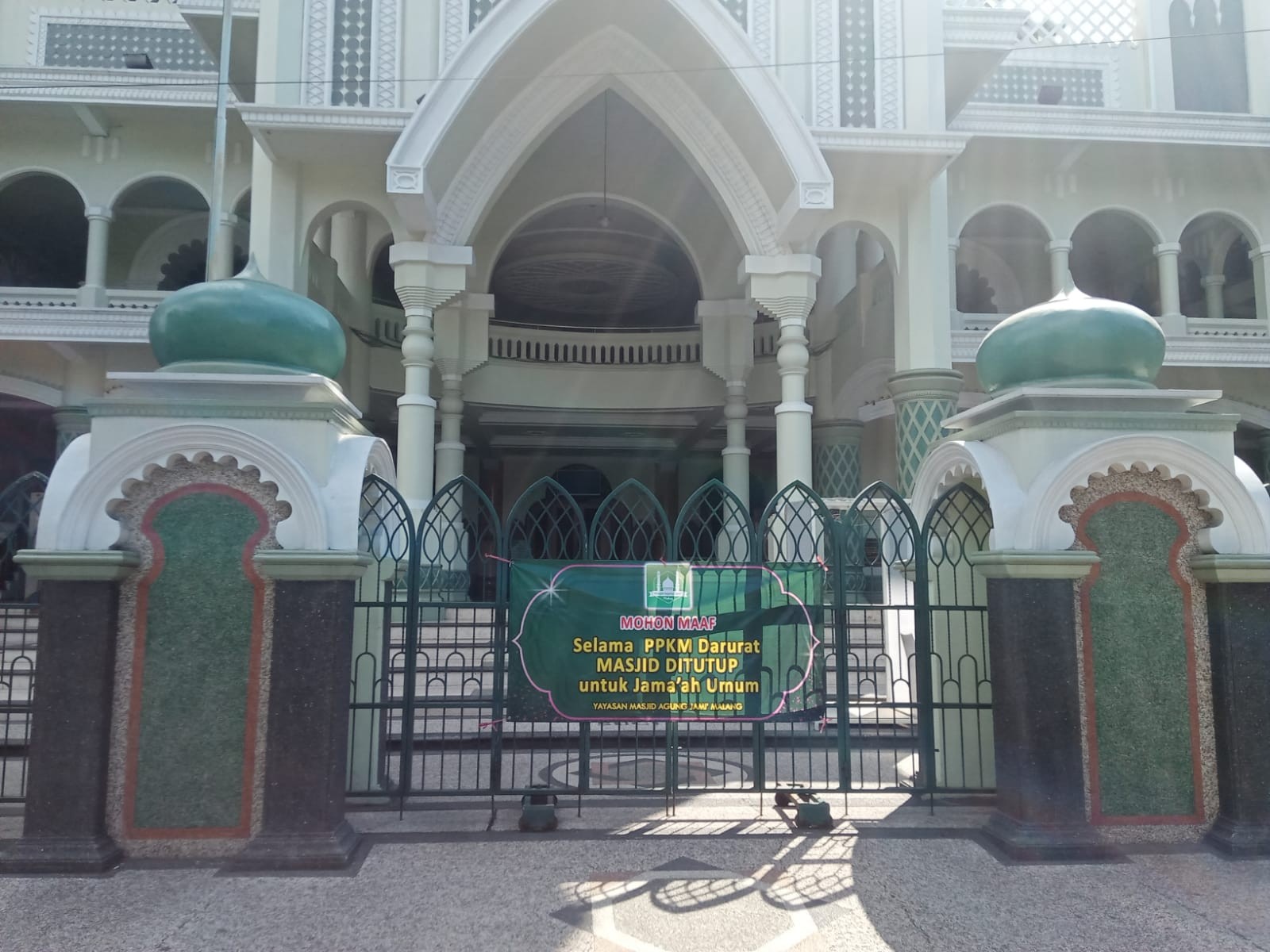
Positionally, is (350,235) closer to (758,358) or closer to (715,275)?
(715,275)

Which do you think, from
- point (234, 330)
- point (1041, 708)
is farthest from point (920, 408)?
point (234, 330)

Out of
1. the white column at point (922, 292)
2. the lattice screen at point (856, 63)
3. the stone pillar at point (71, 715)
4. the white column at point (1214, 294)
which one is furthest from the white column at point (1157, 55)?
the stone pillar at point (71, 715)

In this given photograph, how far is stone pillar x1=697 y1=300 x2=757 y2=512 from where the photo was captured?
14.6 meters

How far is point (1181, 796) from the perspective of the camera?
487 cm

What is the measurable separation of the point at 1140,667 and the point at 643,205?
A: 12.3m

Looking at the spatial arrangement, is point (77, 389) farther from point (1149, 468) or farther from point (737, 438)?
point (1149, 468)

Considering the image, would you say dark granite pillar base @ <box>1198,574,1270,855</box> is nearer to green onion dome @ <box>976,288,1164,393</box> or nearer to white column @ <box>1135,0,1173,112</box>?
green onion dome @ <box>976,288,1164,393</box>

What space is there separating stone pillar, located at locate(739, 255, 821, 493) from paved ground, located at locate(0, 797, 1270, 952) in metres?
6.29

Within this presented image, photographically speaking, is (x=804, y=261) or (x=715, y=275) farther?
(x=715, y=275)

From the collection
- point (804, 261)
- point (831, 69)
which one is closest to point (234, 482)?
point (804, 261)

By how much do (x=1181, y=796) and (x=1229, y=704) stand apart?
57 cm

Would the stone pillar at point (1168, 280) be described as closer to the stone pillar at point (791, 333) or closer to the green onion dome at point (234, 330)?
the stone pillar at point (791, 333)

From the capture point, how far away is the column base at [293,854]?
4.43 metres

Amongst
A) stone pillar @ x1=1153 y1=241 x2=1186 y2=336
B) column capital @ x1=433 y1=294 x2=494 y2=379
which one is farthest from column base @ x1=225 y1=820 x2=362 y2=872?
stone pillar @ x1=1153 y1=241 x2=1186 y2=336
